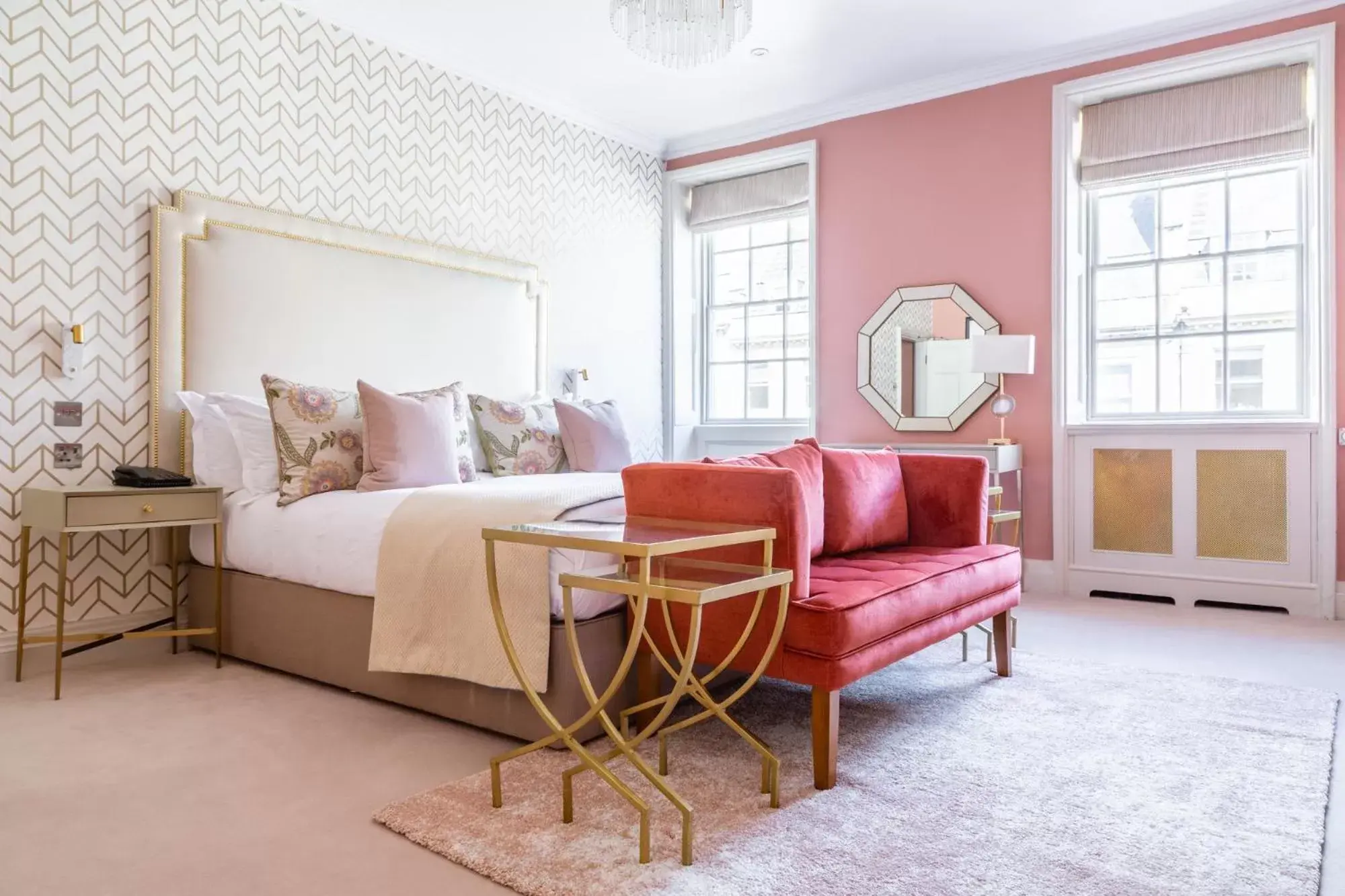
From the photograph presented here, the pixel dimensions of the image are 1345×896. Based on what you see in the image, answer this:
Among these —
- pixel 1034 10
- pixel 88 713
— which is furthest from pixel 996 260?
pixel 88 713

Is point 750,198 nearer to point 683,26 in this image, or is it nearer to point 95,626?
point 683,26

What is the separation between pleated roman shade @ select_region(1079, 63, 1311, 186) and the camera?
4297 millimetres

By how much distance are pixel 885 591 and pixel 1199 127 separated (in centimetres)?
356

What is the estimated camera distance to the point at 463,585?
257 cm

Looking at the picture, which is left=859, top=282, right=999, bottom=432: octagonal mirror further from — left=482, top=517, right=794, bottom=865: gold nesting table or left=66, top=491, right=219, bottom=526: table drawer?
left=66, top=491, right=219, bottom=526: table drawer

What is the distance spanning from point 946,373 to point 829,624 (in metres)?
3.42

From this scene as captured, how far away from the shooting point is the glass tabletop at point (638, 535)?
6.11ft

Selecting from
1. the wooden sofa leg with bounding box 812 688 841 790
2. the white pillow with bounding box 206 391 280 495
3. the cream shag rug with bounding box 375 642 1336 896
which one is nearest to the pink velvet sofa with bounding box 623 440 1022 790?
the wooden sofa leg with bounding box 812 688 841 790

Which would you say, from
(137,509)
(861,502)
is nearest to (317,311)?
(137,509)

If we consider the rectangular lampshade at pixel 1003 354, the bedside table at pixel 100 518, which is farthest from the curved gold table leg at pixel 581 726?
the rectangular lampshade at pixel 1003 354

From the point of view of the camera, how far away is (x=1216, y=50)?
4.37 m

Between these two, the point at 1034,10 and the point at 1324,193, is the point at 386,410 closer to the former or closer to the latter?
the point at 1034,10

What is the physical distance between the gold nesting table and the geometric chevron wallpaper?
227 centimetres

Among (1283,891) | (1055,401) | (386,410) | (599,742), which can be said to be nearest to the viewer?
(1283,891)
